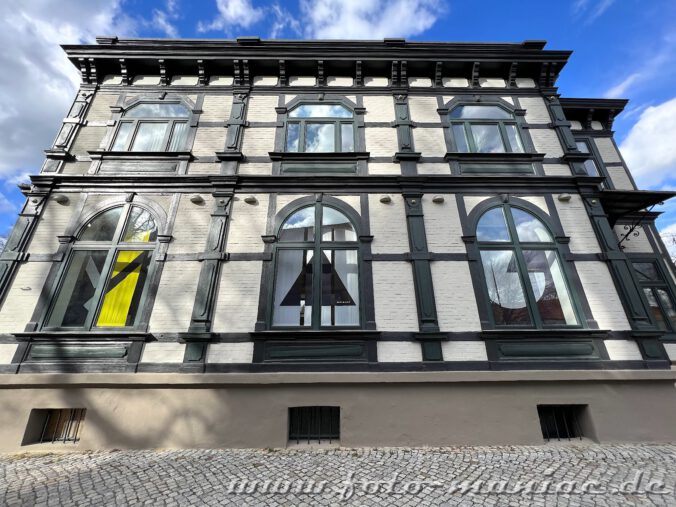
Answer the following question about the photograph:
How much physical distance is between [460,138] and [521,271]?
3.91 meters

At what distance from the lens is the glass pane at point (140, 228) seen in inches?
261

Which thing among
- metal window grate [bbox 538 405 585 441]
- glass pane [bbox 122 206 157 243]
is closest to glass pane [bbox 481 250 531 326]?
metal window grate [bbox 538 405 585 441]

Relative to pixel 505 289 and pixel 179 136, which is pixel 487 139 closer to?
pixel 505 289

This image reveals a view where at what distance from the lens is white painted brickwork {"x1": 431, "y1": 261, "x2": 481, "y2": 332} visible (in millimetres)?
5961

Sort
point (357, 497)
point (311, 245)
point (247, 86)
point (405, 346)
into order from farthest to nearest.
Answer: point (247, 86), point (311, 245), point (405, 346), point (357, 497)

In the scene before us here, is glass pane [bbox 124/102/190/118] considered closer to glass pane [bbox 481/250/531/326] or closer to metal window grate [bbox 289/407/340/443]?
metal window grate [bbox 289/407/340/443]

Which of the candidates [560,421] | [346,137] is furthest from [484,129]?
[560,421]

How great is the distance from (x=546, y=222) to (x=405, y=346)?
4.58 metres

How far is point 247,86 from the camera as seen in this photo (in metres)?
8.31

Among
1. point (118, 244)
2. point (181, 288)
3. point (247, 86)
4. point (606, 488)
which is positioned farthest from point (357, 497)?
point (247, 86)

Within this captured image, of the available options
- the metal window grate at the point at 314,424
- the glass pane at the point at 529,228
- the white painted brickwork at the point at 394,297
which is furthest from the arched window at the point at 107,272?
the glass pane at the point at 529,228

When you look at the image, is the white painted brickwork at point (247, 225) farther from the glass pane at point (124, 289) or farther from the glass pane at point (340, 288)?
the glass pane at point (124, 289)

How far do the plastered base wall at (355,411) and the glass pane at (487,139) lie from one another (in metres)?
5.81

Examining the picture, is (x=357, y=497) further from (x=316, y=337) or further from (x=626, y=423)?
(x=626, y=423)
